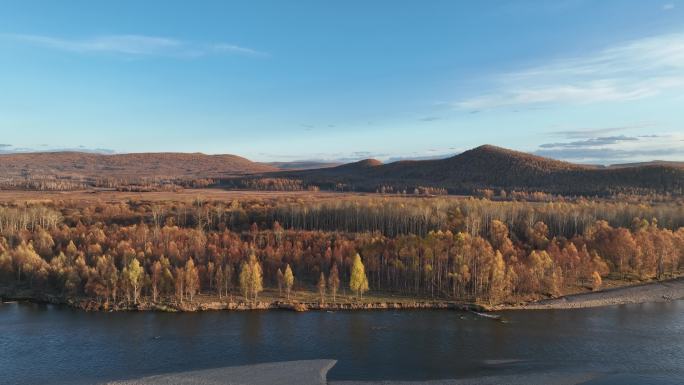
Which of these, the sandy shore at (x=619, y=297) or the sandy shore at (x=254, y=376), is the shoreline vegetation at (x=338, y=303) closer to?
the sandy shore at (x=619, y=297)

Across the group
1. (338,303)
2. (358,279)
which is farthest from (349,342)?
(358,279)

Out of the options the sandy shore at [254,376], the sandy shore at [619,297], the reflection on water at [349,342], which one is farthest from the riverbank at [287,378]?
the sandy shore at [619,297]

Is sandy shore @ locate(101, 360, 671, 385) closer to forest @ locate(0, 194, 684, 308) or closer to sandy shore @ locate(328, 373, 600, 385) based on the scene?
sandy shore @ locate(328, 373, 600, 385)

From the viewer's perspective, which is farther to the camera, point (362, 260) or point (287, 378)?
point (362, 260)

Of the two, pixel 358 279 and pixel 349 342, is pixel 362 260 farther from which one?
pixel 349 342

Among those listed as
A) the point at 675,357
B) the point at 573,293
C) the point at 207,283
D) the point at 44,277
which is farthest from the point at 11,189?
the point at 675,357

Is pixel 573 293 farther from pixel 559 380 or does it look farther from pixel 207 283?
pixel 207 283
